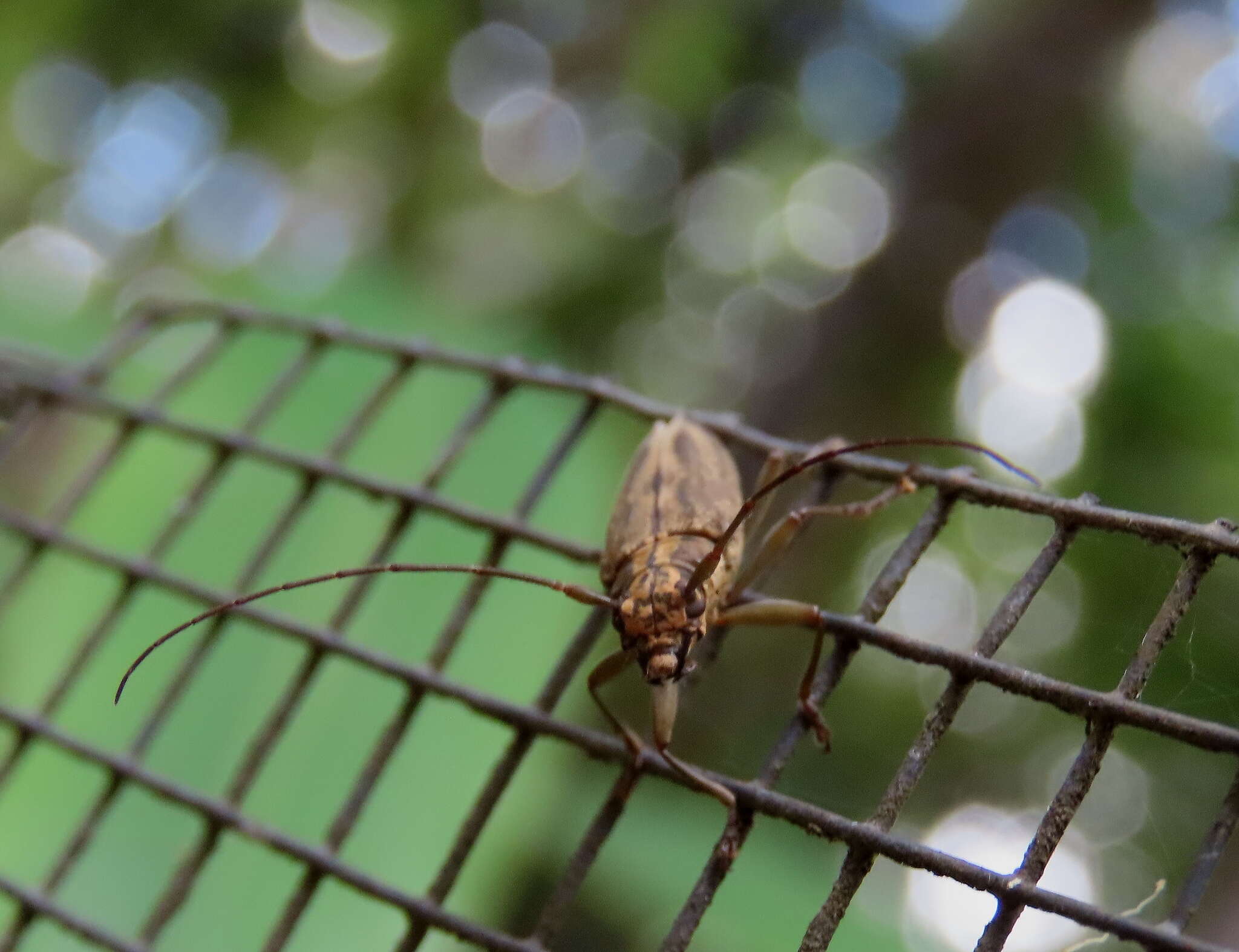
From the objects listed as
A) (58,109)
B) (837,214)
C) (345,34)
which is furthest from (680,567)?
(58,109)

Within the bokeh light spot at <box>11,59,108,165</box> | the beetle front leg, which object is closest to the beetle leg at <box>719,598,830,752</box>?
the beetle front leg

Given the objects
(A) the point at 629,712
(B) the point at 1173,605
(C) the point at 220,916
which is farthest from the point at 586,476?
(B) the point at 1173,605

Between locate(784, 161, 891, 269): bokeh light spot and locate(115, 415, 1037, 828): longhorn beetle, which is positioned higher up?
locate(784, 161, 891, 269): bokeh light spot

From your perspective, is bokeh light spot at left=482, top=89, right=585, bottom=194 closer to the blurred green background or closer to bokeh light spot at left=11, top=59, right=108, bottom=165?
the blurred green background

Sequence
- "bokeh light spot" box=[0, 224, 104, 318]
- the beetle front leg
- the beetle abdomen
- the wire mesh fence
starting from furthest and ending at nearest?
"bokeh light spot" box=[0, 224, 104, 318] < the beetle abdomen < the beetle front leg < the wire mesh fence

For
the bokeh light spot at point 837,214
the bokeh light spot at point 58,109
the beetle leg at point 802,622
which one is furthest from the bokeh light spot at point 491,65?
the beetle leg at point 802,622
